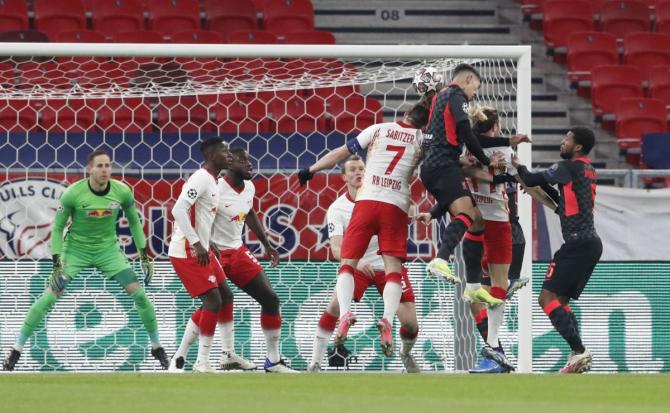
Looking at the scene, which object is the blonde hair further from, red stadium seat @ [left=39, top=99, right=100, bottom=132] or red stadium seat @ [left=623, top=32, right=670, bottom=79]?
red stadium seat @ [left=623, top=32, right=670, bottom=79]

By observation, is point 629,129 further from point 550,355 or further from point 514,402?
point 514,402

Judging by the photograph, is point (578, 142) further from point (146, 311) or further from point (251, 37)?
point (251, 37)

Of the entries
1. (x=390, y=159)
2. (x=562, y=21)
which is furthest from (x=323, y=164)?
(x=562, y=21)

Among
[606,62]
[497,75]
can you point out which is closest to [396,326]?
[497,75]

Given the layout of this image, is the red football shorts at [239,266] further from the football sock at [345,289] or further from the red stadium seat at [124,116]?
the red stadium seat at [124,116]

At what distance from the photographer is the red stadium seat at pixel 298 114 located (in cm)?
1287

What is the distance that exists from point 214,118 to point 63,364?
2869 millimetres

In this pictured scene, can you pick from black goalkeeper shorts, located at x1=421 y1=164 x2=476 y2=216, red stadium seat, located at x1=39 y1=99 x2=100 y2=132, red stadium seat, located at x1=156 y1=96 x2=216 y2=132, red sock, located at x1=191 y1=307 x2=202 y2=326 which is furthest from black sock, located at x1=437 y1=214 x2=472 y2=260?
red stadium seat, located at x1=39 y1=99 x2=100 y2=132

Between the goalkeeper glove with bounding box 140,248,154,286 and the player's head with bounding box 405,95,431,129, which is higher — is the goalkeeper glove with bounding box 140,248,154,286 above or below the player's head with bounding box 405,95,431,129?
below

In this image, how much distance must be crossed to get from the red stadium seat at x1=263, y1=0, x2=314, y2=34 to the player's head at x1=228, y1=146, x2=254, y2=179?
6942 millimetres

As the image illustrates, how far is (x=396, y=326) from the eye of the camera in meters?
12.3

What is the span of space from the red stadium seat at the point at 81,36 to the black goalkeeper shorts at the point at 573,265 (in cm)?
786

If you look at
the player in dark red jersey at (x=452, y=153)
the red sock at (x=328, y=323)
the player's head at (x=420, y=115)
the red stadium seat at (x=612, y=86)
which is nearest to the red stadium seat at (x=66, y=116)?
the red sock at (x=328, y=323)

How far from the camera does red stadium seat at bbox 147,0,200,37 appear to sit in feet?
57.5
